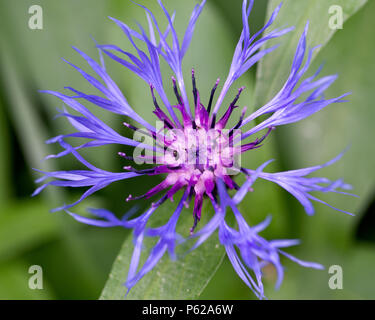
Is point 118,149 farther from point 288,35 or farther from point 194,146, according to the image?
point 288,35

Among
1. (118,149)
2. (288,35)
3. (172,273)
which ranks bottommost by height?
(172,273)

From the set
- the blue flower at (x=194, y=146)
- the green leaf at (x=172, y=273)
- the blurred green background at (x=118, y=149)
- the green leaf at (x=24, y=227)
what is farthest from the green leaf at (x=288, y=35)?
the green leaf at (x=24, y=227)

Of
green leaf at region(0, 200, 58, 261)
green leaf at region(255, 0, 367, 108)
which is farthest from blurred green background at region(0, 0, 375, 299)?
green leaf at region(255, 0, 367, 108)

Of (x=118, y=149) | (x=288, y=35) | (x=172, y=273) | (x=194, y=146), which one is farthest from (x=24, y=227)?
(x=288, y=35)

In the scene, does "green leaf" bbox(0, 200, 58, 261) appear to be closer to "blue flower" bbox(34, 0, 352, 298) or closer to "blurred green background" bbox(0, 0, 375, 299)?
"blurred green background" bbox(0, 0, 375, 299)

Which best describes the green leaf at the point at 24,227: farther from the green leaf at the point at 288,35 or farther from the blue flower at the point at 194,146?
the green leaf at the point at 288,35

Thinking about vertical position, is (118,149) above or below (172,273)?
above
